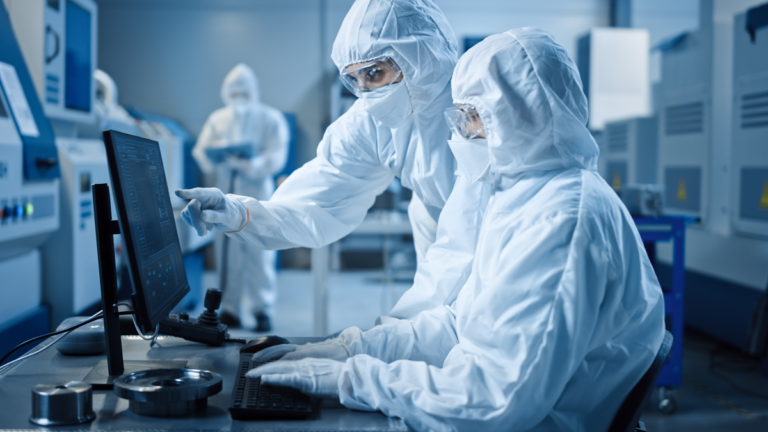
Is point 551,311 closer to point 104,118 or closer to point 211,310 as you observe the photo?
point 211,310

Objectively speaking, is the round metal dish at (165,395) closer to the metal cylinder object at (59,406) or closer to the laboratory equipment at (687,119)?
the metal cylinder object at (59,406)

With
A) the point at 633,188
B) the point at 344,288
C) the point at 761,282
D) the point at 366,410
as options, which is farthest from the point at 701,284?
the point at 366,410

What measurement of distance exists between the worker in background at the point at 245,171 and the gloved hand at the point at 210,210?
2.29m

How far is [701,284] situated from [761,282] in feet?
2.40

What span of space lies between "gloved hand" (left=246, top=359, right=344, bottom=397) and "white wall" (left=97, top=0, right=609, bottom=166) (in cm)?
467

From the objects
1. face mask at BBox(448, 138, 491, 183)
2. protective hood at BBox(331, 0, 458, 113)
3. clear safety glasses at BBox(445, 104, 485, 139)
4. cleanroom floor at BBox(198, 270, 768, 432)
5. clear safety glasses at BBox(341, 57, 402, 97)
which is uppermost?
protective hood at BBox(331, 0, 458, 113)

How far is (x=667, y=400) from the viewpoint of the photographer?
2.22 m

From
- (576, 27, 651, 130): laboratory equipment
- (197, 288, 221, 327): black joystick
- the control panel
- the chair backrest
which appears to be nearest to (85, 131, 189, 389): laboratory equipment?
(197, 288, 221, 327): black joystick

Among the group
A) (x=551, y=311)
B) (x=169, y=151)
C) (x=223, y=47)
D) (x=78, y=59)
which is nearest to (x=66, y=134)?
(x=78, y=59)

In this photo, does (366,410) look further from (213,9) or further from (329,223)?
(213,9)

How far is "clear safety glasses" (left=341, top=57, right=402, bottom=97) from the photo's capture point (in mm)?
1352

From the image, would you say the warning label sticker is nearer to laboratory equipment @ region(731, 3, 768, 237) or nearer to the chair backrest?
laboratory equipment @ region(731, 3, 768, 237)

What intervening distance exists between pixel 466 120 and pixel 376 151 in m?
0.54

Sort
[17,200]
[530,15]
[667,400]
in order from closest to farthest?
[17,200], [667,400], [530,15]
